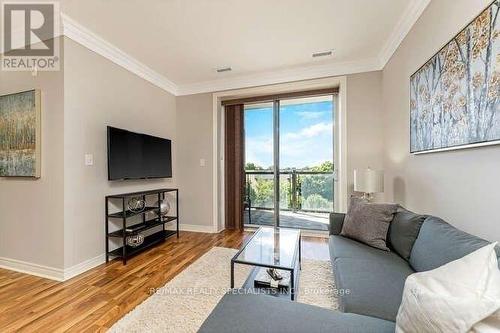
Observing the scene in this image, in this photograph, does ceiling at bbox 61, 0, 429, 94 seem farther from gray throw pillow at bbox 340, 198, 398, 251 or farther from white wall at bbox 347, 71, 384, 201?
gray throw pillow at bbox 340, 198, 398, 251

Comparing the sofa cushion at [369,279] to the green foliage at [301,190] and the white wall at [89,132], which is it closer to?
the green foliage at [301,190]

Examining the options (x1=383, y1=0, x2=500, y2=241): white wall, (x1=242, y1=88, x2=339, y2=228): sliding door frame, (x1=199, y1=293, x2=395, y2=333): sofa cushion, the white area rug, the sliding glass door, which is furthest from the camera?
the sliding glass door

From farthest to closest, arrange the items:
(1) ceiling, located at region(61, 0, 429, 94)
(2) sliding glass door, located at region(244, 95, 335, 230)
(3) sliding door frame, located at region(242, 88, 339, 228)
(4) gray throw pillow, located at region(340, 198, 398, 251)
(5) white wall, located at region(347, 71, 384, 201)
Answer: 1. (2) sliding glass door, located at region(244, 95, 335, 230)
2. (3) sliding door frame, located at region(242, 88, 339, 228)
3. (5) white wall, located at region(347, 71, 384, 201)
4. (1) ceiling, located at region(61, 0, 429, 94)
5. (4) gray throw pillow, located at region(340, 198, 398, 251)

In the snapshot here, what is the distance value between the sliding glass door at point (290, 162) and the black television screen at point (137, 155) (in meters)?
1.40

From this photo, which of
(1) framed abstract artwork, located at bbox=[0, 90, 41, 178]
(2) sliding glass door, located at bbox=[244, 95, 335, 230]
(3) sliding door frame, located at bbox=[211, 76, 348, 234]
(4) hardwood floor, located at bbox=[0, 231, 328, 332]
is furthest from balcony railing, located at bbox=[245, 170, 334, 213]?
(1) framed abstract artwork, located at bbox=[0, 90, 41, 178]

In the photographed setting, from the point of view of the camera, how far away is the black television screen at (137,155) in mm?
2680

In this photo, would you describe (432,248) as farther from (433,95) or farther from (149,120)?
(149,120)

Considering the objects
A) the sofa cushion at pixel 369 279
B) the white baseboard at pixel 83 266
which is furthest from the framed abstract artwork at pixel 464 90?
the white baseboard at pixel 83 266

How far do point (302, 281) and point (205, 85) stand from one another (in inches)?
128

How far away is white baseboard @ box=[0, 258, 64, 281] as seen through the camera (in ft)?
7.53

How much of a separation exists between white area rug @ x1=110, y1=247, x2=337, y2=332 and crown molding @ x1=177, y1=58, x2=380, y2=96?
256 centimetres

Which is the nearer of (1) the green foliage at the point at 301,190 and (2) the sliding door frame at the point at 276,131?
(2) the sliding door frame at the point at 276,131

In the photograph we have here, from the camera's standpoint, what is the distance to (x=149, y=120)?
136 inches

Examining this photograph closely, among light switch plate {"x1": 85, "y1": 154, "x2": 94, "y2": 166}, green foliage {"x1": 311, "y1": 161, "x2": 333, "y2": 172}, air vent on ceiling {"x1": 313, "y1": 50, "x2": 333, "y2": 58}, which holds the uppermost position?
air vent on ceiling {"x1": 313, "y1": 50, "x2": 333, "y2": 58}
